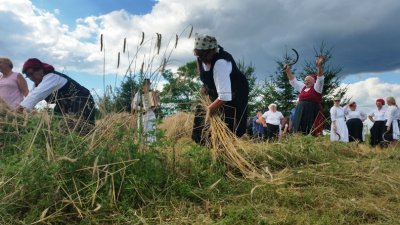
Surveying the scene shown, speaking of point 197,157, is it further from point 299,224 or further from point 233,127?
point 299,224

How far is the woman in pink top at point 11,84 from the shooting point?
4812 mm

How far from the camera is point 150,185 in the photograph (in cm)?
285

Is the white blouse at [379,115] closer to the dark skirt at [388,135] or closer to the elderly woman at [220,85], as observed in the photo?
the dark skirt at [388,135]

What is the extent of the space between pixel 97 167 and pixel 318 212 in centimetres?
144

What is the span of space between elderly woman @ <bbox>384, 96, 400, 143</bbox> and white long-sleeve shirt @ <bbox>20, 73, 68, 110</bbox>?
7.37m

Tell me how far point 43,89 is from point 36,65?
0.40m

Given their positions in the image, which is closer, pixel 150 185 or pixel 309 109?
pixel 150 185

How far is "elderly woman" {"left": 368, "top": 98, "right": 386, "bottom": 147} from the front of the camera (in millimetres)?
9797

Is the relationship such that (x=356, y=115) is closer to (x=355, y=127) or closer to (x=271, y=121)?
(x=355, y=127)

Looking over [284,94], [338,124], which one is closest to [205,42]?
[338,124]

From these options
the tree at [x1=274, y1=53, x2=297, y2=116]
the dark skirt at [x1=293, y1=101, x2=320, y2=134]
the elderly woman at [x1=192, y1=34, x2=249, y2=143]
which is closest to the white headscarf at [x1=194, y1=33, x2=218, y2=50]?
the elderly woman at [x1=192, y1=34, x2=249, y2=143]

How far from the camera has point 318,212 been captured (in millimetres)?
2686

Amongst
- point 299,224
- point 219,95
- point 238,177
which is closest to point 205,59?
point 219,95

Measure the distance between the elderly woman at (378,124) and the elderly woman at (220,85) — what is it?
6756 mm
